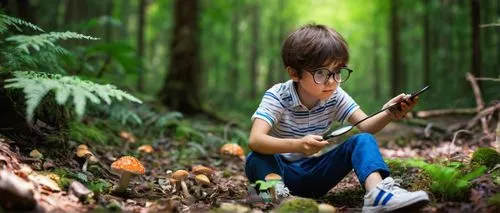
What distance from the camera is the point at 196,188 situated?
3504mm

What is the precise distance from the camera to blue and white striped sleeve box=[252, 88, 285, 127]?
3.27 metres

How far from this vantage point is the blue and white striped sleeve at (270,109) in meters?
3.27

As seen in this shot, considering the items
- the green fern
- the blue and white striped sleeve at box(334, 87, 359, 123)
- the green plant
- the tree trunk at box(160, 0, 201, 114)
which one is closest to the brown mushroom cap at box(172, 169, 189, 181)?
the green plant

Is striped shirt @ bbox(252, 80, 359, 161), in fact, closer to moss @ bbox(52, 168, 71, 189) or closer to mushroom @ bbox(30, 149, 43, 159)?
moss @ bbox(52, 168, 71, 189)

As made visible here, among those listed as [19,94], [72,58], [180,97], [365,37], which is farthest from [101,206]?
[365,37]

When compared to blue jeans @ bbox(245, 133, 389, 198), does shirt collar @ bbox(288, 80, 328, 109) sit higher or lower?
higher

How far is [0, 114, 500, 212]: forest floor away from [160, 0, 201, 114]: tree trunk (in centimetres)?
355

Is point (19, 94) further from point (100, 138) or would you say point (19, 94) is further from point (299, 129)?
point (299, 129)

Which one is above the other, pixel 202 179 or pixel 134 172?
pixel 134 172

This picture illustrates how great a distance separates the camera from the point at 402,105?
3.21 metres

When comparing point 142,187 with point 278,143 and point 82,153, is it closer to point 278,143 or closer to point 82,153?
point 82,153

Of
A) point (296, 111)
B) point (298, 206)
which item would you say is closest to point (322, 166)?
point (296, 111)

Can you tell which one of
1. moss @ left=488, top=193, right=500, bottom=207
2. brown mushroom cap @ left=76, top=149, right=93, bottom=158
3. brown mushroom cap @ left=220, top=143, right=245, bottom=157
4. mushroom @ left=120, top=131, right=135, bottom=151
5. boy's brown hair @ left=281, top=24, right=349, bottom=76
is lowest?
brown mushroom cap @ left=220, top=143, right=245, bottom=157

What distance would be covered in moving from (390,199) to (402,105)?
804 mm
